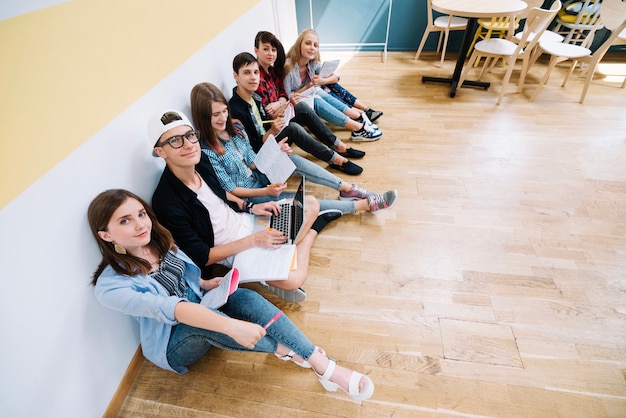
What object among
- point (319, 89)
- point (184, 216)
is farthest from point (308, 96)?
point (184, 216)

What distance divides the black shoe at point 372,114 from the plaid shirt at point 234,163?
154 cm

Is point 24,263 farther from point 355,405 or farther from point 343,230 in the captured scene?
point 343,230

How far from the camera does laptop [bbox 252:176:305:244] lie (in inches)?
63.6

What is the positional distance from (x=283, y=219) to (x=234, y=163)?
1.44ft

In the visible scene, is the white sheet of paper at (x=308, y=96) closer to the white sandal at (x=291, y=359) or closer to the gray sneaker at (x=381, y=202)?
the gray sneaker at (x=381, y=202)

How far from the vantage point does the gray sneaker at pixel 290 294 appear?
1603 millimetres

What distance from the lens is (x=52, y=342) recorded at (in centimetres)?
101

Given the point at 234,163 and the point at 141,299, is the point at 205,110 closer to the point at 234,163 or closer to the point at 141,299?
the point at 234,163

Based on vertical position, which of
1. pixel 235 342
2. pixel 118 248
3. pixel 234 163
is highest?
pixel 118 248

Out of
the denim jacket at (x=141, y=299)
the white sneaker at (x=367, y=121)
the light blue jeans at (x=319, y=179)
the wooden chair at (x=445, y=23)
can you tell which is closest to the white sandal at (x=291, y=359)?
the denim jacket at (x=141, y=299)

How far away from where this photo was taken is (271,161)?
1873mm

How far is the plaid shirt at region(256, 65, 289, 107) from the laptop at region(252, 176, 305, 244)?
3.23 ft

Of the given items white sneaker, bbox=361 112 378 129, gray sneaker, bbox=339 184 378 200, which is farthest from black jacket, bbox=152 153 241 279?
white sneaker, bbox=361 112 378 129

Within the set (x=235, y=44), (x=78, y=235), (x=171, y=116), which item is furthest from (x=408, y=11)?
(x=78, y=235)
